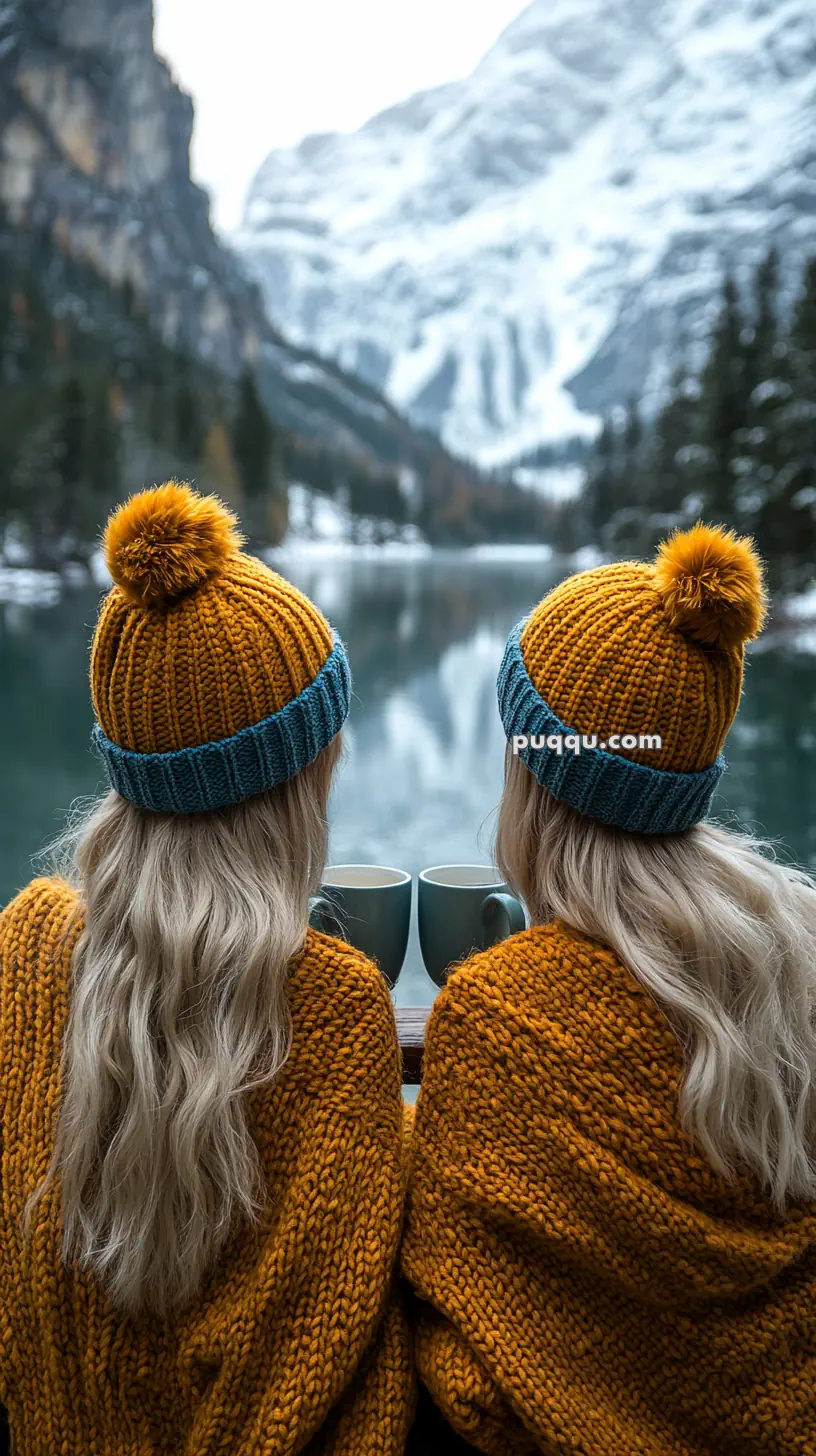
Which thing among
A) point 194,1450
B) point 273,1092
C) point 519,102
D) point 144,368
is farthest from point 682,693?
point 519,102

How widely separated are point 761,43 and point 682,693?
128164 millimetres

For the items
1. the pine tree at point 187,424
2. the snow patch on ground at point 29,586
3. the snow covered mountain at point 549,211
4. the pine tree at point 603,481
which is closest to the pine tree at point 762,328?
the pine tree at point 603,481

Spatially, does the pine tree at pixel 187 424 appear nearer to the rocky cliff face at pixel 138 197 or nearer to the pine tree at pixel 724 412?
Result: the rocky cliff face at pixel 138 197

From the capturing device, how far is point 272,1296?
920 mm

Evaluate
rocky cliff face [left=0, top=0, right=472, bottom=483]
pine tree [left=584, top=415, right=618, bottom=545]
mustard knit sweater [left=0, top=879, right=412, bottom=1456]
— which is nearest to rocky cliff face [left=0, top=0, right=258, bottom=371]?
rocky cliff face [left=0, top=0, right=472, bottom=483]

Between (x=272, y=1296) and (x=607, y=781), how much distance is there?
22.6 inches

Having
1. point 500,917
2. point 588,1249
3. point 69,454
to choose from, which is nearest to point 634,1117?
point 588,1249

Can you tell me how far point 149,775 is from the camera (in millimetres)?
996

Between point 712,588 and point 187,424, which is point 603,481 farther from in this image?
point 712,588

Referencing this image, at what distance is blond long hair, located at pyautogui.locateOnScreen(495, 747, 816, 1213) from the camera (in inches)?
37.4

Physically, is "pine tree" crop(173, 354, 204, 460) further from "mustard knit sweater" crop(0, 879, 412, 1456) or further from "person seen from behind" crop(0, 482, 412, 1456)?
"mustard knit sweater" crop(0, 879, 412, 1456)

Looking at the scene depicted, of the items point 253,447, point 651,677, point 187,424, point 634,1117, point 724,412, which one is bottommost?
point 253,447

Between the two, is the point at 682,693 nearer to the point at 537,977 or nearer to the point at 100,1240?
the point at 537,977

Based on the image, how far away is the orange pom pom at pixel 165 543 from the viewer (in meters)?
0.95
